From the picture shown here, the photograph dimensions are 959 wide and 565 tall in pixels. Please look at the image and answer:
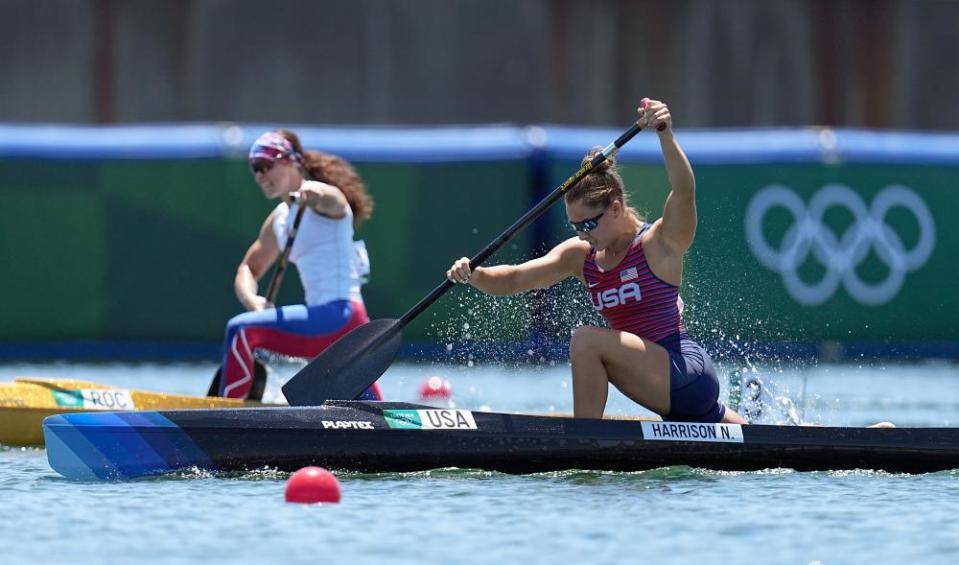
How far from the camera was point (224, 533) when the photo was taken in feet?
19.3

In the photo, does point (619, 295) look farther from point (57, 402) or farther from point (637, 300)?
point (57, 402)

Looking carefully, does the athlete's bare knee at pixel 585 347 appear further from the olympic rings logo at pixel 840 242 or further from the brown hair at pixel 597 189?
the olympic rings logo at pixel 840 242

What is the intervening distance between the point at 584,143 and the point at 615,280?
21.5 feet

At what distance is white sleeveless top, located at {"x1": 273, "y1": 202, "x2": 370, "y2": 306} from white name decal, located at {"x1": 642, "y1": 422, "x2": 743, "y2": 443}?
239 cm

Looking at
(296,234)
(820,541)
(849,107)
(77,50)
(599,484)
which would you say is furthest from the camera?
(849,107)

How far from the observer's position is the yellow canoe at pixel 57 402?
28.2 ft

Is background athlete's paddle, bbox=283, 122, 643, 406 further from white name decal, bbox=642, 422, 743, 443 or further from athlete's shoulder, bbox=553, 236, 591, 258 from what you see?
white name decal, bbox=642, 422, 743, 443

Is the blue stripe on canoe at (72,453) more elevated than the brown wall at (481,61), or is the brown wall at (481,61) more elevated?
the brown wall at (481,61)

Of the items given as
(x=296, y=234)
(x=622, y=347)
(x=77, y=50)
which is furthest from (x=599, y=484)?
(x=77, y=50)

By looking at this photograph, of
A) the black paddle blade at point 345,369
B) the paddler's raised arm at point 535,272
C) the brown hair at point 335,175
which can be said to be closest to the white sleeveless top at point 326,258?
the brown hair at point 335,175

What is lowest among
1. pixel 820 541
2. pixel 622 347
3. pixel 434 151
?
pixel 820 541

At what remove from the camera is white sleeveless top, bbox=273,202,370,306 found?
9.15 metres

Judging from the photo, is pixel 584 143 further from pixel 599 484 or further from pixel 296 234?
pixel 599 484

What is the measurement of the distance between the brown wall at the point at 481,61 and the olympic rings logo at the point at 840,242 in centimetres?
495
